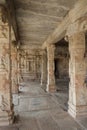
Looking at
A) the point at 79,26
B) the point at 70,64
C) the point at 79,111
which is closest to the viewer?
the point at 79,26

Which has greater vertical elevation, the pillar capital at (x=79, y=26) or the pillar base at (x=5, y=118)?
the pillar capital at (x=79, y=26)

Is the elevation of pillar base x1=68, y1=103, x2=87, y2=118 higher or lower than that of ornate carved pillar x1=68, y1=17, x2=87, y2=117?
lower

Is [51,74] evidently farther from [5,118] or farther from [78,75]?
[5,118]

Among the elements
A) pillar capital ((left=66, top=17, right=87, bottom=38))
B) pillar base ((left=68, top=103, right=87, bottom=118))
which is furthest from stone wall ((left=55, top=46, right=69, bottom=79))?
pillar base ((left=68, top=103, right=87, bottom=118))

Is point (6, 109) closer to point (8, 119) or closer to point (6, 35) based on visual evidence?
point (8, 119)

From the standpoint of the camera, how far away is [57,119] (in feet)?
13.9

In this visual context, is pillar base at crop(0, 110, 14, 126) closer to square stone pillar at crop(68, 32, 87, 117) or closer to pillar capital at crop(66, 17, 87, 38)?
square stone pillar at crop(68, 32, 87, 117)

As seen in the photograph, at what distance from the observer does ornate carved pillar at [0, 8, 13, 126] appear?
3.77 metres

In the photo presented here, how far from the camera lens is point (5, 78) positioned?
3816 mm

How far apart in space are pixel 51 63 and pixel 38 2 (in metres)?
5.00

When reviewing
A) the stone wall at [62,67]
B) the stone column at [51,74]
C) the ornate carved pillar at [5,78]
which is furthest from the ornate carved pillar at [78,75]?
the stone wall at [62,67]

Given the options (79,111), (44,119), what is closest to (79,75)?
(79,111)

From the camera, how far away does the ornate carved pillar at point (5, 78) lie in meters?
3.77

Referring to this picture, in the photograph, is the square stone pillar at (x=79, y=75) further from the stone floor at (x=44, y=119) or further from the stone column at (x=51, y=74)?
the stone column at (x=51, y=74)
